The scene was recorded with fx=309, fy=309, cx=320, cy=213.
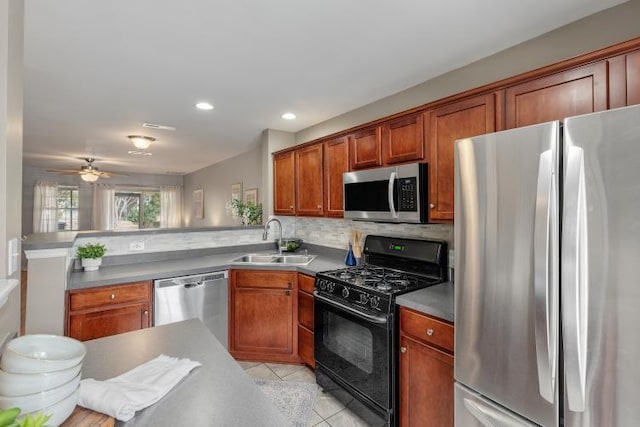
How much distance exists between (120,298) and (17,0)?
1.99m

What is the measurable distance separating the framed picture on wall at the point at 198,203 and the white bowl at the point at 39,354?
7029 mm

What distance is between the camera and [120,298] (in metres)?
2.42

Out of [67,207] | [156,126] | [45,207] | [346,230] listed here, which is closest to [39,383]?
[346,230]

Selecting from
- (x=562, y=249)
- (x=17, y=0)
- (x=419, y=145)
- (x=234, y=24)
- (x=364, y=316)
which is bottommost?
(x=364, y=316)

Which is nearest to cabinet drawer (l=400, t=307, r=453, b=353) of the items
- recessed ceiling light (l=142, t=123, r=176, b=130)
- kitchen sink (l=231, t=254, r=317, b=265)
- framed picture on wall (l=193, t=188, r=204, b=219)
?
kitchen sink (l=231, t=254, r=317, b=265)

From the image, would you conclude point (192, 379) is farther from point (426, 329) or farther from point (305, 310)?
point (305, 310)

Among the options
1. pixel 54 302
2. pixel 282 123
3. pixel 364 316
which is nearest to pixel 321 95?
pixel 282 123

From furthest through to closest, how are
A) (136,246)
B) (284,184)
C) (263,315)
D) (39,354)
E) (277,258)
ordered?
(284,184) → (277,258) → (136,246) → (263,315) → (39,354)

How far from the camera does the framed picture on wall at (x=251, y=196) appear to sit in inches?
201

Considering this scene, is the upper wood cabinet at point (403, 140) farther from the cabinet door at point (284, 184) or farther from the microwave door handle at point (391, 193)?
the cabinet door at point (284, 184)

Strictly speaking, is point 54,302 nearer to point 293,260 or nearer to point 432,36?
point 293,260

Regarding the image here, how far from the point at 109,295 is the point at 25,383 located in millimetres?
1992

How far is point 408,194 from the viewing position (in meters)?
2.17

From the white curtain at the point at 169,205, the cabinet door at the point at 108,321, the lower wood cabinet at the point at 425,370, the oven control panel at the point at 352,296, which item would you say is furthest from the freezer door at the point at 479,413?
the white curtain at the point at 169,205
